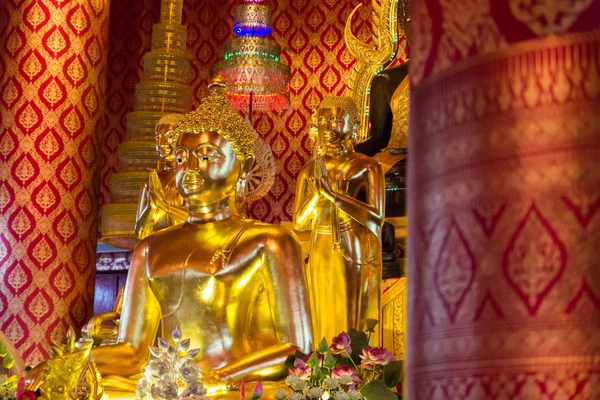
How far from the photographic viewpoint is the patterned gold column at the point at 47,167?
6.00m

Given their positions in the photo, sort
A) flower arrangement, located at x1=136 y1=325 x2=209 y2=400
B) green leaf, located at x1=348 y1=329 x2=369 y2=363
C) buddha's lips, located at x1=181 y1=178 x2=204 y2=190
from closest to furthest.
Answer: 1. flower arrangement, located at x1=136 y1=325 x2=209 y2=400
2. green leaf, located at x1=348 y1=329 x2=369 y2=363
3. buddha's lips, located at x1=181 y1=178 x2=204 y2=190

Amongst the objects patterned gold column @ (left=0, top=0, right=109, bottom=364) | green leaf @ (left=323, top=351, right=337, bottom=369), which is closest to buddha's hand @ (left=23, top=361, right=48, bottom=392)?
green leaf @ (left=323, top=351, right=337, bottom=369)

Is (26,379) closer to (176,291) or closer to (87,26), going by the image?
(176,291)

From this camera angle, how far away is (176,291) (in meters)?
3.65

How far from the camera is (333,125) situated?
16.1 ft

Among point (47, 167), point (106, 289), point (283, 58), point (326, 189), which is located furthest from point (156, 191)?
point (106, 289)

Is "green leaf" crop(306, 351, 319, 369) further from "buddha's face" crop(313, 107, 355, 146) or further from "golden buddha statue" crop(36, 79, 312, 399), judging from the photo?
"buddha's face" crop(313, 107, 355, 146)

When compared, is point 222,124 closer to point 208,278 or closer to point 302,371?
point 208,278

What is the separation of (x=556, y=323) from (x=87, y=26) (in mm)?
5697

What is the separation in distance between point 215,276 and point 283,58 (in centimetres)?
418

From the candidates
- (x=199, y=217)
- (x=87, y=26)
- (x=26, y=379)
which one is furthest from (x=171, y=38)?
(x=26, y=379)

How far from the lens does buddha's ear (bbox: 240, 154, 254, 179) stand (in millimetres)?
3848

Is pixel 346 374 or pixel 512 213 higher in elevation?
pixel 512 213

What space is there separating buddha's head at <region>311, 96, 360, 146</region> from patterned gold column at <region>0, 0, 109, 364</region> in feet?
6.05
